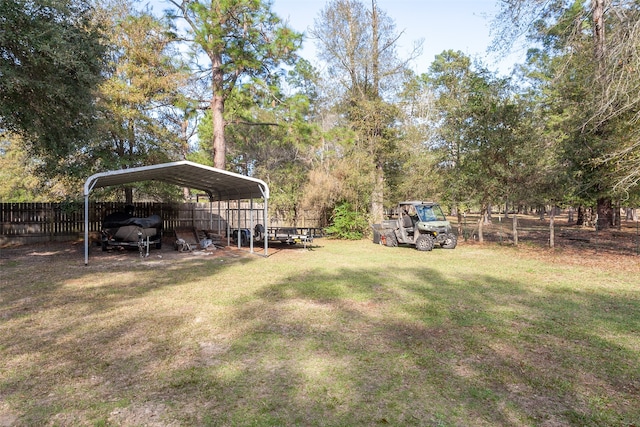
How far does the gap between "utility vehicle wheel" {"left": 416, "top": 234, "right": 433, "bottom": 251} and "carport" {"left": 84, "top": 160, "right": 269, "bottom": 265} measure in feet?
17.3

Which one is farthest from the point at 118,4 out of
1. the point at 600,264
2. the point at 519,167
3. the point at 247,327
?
the point at 600,264

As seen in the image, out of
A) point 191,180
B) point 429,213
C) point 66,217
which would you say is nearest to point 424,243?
point 429,213

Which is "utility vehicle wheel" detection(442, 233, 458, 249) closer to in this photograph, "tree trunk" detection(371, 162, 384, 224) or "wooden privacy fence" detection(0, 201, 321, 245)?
"tree trunk" detection(371, 162, 384, 224)

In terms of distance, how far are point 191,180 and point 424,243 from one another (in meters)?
8.97

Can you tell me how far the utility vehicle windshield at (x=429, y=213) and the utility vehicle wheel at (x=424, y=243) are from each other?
67 cm

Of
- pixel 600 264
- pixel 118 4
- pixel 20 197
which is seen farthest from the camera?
pixel 20 197

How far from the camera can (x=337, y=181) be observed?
17.2 metres

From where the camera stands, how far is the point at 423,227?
Result: 1284 cm

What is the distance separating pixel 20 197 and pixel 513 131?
3206cm

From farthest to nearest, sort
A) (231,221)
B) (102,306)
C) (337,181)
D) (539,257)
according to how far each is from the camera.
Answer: (231,221) → (337,181) → (539,257) → (102,306)

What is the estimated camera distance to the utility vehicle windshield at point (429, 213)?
13.1 metres

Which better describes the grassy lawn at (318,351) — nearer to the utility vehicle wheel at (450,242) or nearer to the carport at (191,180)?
the carport at (191,180)

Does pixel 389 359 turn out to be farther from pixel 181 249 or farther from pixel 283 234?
pixel 181 249

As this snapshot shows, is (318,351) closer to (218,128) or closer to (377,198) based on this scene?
(218,128)
